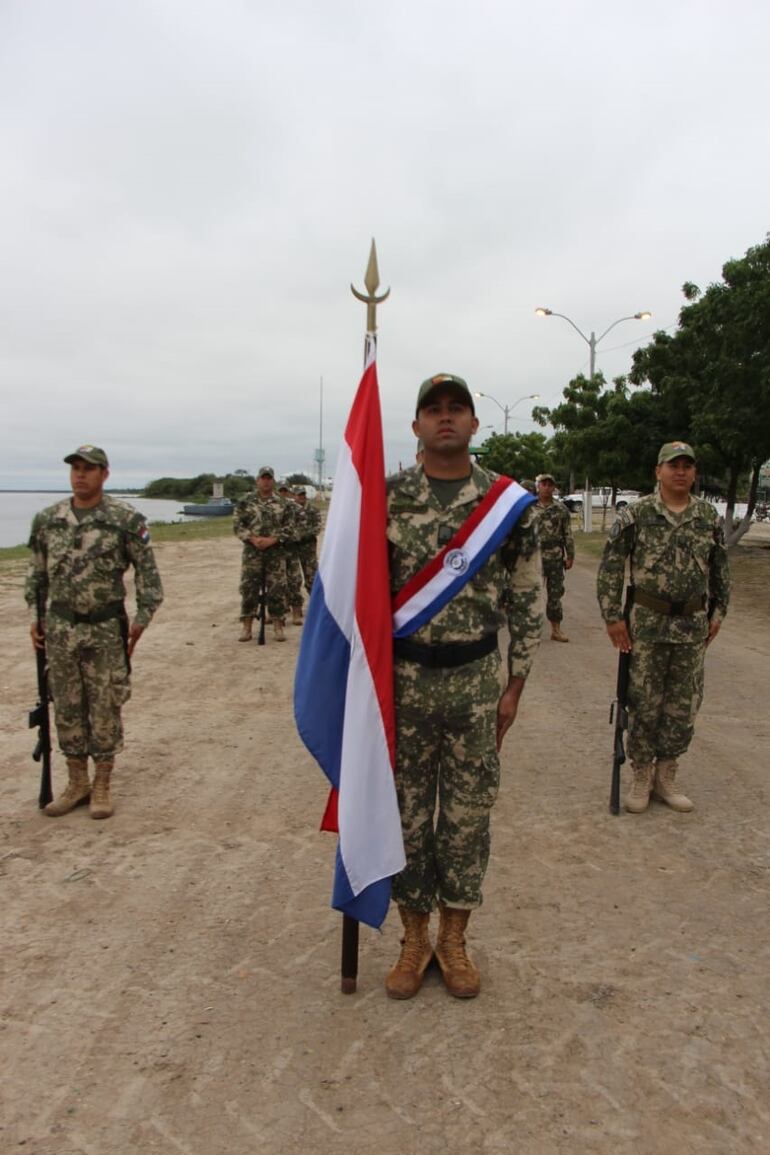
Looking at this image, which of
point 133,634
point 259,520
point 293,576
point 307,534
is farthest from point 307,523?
point 133,634

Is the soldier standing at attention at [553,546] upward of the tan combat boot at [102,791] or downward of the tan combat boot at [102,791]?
upward

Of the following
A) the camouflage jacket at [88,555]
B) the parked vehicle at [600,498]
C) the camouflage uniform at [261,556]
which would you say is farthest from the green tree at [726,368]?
the parked vehicle at [600,498]

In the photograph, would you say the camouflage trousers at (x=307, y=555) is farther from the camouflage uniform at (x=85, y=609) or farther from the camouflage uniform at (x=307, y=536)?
the camouflage uniform at (x=85, y=609)

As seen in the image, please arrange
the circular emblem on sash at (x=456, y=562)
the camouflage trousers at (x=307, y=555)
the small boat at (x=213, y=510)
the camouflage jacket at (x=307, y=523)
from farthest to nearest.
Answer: the small boat at (x=213, y=510) → the camouflage trousers at (x=307, y=555) → the camouflage jacket at (x=307, y=523) → the circular emblem on sash at (x=456, y=562)

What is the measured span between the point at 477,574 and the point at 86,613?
256 centimetres

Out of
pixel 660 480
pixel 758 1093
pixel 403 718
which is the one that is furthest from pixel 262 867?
pixel 660 480

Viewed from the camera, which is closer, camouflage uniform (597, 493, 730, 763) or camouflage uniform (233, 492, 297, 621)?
camouflage uniform (597, 493, 730, 763)

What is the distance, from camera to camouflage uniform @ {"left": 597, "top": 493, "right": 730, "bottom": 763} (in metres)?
4.66

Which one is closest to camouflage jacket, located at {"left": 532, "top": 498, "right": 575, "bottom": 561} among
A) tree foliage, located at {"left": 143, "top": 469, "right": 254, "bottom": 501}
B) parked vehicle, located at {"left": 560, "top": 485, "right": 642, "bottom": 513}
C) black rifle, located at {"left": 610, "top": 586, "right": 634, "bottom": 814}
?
black rifle, located at {"left": 610, "top": 586, "right": 634, "bottom": 814}

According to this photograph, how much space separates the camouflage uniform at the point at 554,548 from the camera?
10016 millimetres

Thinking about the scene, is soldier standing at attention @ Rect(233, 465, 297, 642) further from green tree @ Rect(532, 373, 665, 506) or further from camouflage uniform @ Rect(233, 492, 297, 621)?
green tree @ Rect(532, 373, 665, 506)

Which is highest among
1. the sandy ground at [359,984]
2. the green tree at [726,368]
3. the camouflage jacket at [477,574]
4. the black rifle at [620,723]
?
the green tree at [726,368]

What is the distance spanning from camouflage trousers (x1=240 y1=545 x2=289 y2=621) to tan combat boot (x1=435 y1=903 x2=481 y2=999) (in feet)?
23.7

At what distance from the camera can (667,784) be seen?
4.87 meters
